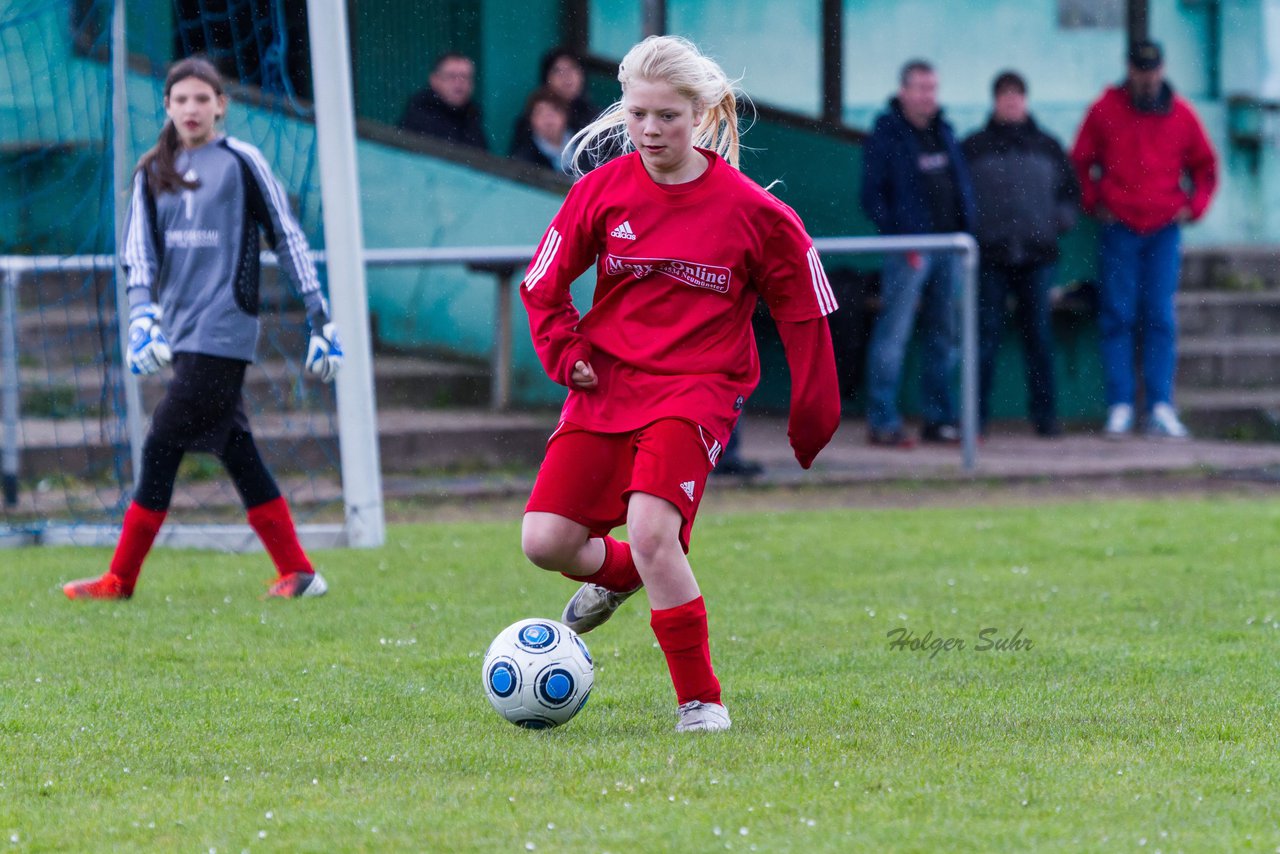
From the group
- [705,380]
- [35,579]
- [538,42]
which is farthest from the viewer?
[538,42]

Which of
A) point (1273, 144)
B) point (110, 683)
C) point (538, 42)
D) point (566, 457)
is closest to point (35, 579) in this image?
point (110, 683)

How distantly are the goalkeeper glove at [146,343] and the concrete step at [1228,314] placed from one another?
377 inches

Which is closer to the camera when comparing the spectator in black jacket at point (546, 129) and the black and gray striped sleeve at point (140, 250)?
the black and gray striped sleeve at point (140, 250)

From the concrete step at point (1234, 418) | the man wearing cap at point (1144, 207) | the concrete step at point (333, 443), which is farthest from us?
the concrete step at point (1234, 418)

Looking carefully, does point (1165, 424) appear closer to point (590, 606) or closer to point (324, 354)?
point (324, 354)

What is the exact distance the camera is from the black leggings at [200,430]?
21.4ft

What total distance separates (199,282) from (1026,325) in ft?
23.3

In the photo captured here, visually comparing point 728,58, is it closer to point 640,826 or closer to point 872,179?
point 872,179

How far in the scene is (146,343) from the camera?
20.9ft

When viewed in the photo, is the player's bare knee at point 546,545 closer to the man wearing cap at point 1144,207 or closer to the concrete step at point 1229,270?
the man wearing cap at point 1144,207

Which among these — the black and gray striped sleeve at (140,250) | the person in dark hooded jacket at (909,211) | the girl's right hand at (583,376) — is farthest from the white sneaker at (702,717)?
the person in dark hooded jacket at (909,211)

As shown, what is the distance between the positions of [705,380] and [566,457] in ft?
1.39

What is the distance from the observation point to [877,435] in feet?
38.0

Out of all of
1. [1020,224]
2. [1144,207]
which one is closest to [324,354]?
[1020,224]
